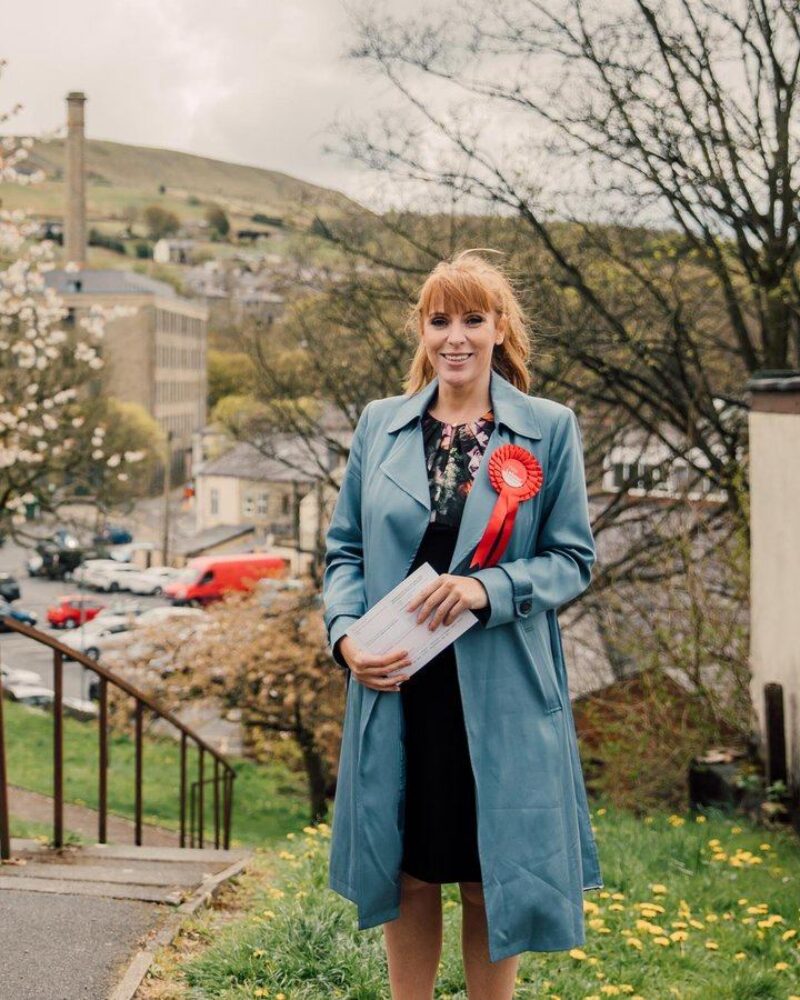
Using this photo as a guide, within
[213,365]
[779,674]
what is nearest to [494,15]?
[779,674]

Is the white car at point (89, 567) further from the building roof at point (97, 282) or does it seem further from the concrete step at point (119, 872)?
the concrete step at point (119, 872)

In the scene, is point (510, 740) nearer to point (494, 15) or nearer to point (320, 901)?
point (320, 901)

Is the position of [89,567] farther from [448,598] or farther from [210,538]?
[448,598]

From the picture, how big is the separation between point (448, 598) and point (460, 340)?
22.9 inches

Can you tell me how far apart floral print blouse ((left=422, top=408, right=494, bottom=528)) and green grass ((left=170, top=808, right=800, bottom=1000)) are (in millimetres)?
1478

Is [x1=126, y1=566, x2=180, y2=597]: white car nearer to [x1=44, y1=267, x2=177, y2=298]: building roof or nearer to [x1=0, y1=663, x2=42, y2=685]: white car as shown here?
[x1=0, y1=663, x2=42, y2=685]: white car

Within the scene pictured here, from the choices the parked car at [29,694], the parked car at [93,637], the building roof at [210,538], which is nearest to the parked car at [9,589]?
the parked car at [93,637]

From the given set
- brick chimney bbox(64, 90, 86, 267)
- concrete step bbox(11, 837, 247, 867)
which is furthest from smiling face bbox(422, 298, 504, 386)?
brick chimney bbox(64, 90, 86, 267)

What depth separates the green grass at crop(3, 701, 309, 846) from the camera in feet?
69.2

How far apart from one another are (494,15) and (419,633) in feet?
33.9

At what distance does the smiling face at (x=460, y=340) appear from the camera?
284 centimetres

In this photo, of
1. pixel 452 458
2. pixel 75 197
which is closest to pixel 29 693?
pixel 452 458

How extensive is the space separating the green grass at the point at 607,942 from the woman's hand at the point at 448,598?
4.46ft

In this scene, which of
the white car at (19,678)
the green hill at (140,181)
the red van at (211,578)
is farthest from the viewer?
the green hill at (140,181)
